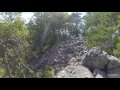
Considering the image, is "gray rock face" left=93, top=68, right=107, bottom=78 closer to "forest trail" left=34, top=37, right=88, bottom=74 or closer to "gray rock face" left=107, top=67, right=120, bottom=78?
"gray rock face" left=107, top=67, right=120, bottom=78

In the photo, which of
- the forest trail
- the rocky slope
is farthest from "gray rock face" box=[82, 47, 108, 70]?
the forest trail

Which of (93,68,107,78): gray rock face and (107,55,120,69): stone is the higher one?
(107,55,120,69): stone

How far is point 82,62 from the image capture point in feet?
12.5

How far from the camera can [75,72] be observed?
11.5 feet

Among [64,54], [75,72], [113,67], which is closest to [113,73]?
[113,67]

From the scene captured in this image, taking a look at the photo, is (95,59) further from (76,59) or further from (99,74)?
(99,74)

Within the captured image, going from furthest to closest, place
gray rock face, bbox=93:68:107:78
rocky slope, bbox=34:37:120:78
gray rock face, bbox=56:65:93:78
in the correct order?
rocky slope, bbox=34:37:120:78 → gray rock face, bbox=56:65:93:78 → gray rock face, bbox=93:68:107:78

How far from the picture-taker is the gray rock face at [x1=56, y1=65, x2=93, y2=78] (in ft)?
11.2

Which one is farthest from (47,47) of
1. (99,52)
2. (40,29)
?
(99,52)

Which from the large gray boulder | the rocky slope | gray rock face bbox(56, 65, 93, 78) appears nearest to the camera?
gray rock face bbox(56, 65, 93, 78)

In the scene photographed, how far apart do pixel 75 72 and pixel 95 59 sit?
0.58 metres

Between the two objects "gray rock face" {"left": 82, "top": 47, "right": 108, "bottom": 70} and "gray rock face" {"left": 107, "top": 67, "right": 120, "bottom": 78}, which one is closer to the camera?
"gray rock face" {"left": 107, "top": 67, "right": 120, "bottom": 78}

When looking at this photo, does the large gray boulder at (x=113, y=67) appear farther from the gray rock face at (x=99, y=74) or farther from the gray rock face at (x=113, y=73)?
the gray rock face at (x=99, y=74)
